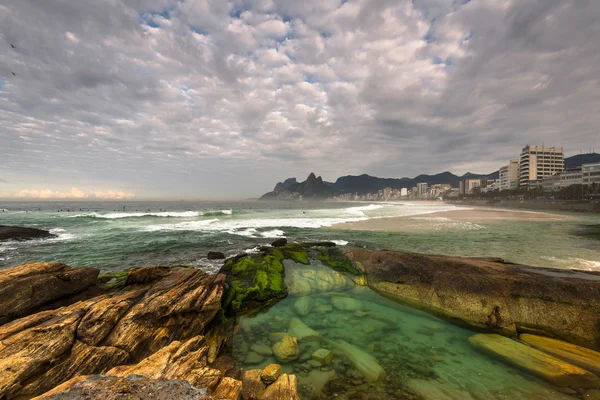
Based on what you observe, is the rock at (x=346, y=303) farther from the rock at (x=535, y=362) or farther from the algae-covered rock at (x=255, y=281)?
the rock at (x=535, y=362)

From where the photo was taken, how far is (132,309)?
7.15 meters

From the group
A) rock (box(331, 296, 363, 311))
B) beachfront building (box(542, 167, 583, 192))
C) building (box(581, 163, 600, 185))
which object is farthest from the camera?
beachfront building (box(542, 167, 583, 192))

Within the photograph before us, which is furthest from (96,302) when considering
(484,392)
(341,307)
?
(484,392)

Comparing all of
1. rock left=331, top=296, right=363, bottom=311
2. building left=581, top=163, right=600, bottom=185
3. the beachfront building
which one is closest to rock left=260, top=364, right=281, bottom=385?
rock left=331, top=296, right=363, bottom=311

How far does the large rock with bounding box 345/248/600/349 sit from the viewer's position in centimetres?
813

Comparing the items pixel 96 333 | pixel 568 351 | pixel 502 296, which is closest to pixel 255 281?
pixel 96 333

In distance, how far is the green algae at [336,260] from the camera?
14.5 m

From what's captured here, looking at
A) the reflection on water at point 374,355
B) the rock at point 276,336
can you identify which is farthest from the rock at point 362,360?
the rock at point 276,336

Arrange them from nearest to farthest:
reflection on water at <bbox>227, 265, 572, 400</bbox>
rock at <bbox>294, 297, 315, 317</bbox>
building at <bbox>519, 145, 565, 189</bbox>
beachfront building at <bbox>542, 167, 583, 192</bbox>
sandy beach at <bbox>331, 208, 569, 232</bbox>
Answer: reflection on water at <bbox>227, 265, 572, 400</bbox> < rock at <bbox>294, 297, 315, 317</bbox> < sandy beach at <bbox>331, 208, 569, 232</bbox> < beachfront building at <bbox>542, 167, 583, 192</bbox> < building at <bbox>519, 145, 565, 189</bbox>

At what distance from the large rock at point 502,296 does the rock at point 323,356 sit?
18.5 feet

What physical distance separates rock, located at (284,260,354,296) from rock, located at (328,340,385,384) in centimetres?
462

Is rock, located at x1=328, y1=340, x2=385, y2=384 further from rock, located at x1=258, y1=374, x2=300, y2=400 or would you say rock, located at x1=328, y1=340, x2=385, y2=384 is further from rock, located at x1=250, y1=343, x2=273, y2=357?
rock, located at x1=258, y1=374, x2=300, y2=400

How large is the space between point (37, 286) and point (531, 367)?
1563 centimetres

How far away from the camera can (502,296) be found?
9172 mm
